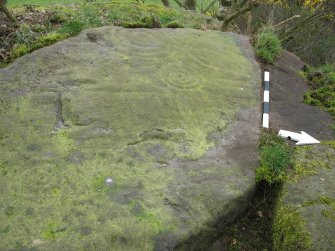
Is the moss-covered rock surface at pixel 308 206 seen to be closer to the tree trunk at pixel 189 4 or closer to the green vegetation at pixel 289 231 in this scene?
the green vegetation at pixel 289 231

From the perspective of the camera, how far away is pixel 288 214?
11.2 ft

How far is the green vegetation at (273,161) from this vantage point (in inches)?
149

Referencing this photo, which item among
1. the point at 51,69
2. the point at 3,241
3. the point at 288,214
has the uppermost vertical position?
the point at 51,69

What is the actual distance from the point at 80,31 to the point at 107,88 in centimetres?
163

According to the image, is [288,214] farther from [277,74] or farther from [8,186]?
[277,74]

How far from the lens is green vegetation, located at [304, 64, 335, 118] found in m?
5.36

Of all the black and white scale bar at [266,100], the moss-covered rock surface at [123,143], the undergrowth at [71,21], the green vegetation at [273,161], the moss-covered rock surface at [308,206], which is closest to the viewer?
the moss-covered rock surface at [123,143]

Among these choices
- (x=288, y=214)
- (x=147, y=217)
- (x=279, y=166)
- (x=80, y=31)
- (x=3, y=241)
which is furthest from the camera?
(x=80, y=31)

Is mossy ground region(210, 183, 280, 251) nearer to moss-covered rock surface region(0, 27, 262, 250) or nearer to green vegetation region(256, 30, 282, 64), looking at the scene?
moss-covered rock surface region(0, 27, 262, 250)

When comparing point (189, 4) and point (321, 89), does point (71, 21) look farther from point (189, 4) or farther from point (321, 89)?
point (189, 4)

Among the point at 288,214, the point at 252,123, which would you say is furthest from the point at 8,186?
A: the point at 252,123

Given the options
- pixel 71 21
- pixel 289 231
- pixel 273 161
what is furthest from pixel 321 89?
pixel 71 21

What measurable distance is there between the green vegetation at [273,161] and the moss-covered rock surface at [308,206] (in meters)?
0.09

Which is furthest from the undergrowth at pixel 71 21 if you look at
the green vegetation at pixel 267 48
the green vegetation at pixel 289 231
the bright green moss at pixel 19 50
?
the green vegetation at pixel 289 231
